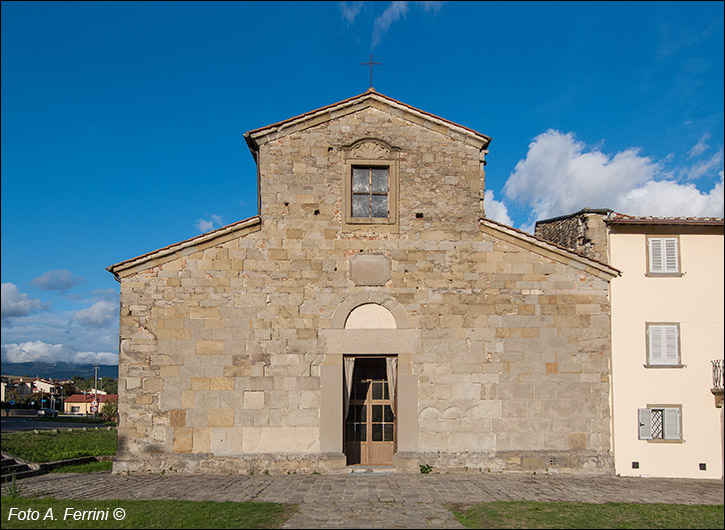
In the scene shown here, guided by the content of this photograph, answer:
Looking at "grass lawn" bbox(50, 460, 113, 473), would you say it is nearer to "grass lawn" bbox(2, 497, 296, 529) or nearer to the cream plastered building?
"grass lawn" bbox(2, 497, 296, 529)

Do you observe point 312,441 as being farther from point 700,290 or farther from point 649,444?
point 700,290

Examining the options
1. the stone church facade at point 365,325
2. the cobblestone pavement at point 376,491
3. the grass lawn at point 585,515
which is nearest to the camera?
the grass lawn at point 585,515

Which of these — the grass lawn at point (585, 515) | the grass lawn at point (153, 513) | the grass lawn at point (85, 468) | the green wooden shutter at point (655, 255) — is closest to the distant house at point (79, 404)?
the grass lawn at point (85, 468)

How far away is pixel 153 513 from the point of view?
9414mm

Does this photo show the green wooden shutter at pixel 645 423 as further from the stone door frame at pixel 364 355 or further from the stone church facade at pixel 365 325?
the stone door frame at pixel 364 355

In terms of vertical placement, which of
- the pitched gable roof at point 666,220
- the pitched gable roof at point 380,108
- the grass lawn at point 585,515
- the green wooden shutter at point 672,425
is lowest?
the grass lawn at point 585,515

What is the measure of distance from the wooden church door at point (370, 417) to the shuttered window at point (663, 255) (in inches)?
286

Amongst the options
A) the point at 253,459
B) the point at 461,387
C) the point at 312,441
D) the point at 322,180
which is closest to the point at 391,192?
the point at 322,180

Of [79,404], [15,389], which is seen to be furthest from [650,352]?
[15,389]

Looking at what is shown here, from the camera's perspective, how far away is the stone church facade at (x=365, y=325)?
531 inches

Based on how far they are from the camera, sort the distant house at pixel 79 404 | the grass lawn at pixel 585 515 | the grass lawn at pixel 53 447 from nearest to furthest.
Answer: the grass lawn at pixel 585 515 → the grass lawn at pixel 53 447 → the distant house at pixel 79 404

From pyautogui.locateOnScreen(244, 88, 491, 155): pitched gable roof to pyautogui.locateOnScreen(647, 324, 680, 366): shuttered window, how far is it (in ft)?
20.7

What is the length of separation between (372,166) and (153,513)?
9152mm

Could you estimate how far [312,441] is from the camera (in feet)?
44.3
